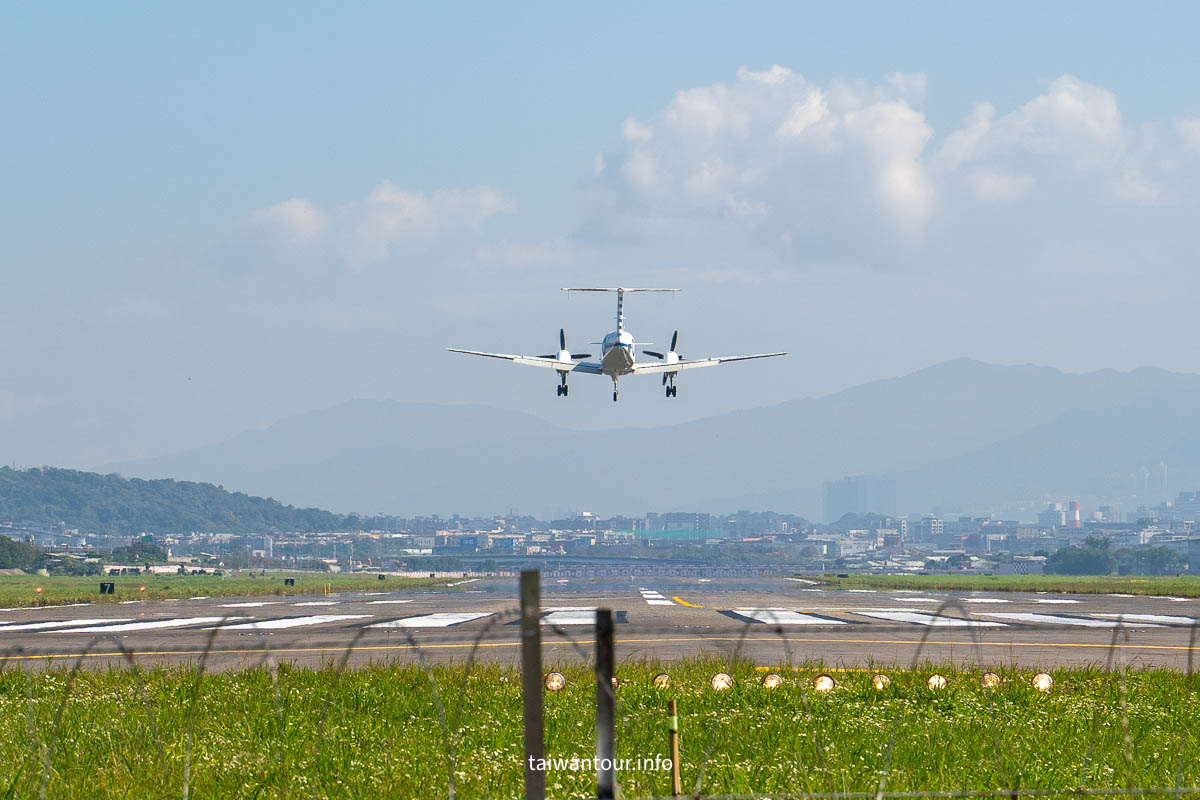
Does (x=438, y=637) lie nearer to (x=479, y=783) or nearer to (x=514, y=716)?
(x=514, y=716)

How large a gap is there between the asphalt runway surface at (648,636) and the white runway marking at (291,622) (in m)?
0.06

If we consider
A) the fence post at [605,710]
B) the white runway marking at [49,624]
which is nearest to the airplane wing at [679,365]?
the white runway marking at [49,624]

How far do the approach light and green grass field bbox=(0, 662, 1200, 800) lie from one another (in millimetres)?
239

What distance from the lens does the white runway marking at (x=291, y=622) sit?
1841 inches

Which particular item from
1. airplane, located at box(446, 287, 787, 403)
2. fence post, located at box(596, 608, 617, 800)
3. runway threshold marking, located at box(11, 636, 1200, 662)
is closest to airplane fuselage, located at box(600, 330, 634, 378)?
airplane, located at box(446, 287, 787, 403)

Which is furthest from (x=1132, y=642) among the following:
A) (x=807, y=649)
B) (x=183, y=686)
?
(x=183, y=686)

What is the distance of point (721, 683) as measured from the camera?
875 inches

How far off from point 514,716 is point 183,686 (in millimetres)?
7354

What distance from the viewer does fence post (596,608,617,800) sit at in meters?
9.42

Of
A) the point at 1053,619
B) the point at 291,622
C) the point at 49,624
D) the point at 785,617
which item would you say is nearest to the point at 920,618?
the point at 1053,619

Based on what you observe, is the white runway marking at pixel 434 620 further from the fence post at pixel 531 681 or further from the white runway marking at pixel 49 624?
the fence post at pixel 531 681

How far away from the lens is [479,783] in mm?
14914

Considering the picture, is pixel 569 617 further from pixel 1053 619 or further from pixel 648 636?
pixel 1053 619

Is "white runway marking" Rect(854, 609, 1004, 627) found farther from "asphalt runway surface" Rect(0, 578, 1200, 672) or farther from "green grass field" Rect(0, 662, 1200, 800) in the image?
"green grass field" Rect(0, 662, 1200, 800)
